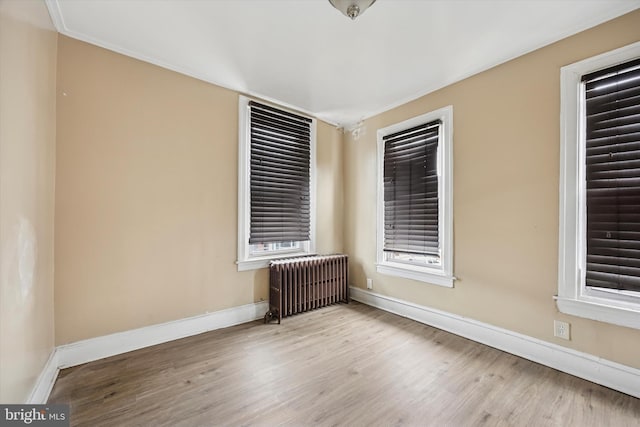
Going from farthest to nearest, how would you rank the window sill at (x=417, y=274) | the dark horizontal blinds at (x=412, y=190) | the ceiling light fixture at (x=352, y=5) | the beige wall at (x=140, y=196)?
the dark horizontal blinds at (x=412, y=190) → the window sill at (x=417, y=274) → the beige wall at (x=140, y=196) → the ceiling light fixture at (x=352, y=5)

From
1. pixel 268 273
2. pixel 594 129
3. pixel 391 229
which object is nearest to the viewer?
pixel 594 129

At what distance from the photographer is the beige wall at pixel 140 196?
2096 mm

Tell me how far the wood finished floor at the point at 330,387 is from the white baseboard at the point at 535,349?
74 mm

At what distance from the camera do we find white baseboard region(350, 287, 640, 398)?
1811 millimetres

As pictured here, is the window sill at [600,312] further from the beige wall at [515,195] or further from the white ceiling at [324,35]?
the white ceiling at [324,35]

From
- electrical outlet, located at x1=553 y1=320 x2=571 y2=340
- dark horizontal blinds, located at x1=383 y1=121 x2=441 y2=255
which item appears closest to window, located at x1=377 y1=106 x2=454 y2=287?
dark horizontal blinds, located at x1=383 y1=121 x2=441 y2=255

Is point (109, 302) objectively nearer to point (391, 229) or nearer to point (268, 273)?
point (268, 273)

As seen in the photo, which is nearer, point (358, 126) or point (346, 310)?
point (346, 310)

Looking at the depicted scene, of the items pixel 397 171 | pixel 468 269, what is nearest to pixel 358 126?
pixel 397 171

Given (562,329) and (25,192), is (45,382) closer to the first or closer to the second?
(25,192)

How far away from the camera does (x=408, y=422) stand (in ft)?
5.04

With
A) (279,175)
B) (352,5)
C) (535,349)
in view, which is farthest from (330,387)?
(352,5)

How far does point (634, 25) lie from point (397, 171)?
210cm

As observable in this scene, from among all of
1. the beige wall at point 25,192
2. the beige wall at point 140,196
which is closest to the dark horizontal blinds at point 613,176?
the beige wall at point 140,196
